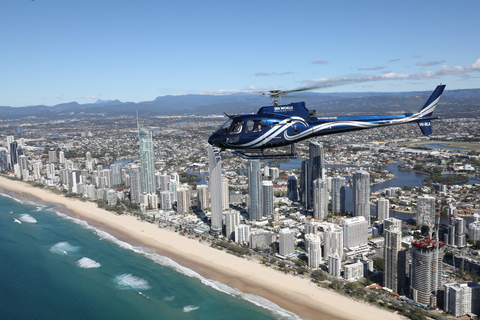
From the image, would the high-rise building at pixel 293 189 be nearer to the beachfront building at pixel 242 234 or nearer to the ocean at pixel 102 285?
the beachfront building at pixel 242 234

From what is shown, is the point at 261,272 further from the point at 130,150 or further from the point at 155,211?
the point at 130,150

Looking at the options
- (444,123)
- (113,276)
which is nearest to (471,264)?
(113,276)

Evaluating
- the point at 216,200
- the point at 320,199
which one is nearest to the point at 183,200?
the point at 216,200

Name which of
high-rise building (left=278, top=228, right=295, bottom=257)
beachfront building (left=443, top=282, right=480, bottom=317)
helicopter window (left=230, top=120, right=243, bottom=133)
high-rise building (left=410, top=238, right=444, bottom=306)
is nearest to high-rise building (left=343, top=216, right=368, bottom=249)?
high-rise building (left=278, top=228, right=295, bottom=257)

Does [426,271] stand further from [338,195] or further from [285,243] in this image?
[338,195]

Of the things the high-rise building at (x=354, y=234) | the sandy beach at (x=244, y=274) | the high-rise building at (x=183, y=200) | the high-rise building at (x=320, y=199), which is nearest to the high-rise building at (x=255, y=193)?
the high-rise building at (x=320, y=199)

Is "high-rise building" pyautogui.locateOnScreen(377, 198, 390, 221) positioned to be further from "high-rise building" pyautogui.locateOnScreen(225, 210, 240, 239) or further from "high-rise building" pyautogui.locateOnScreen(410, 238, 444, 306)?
"high-rise building" pyautogui.locateOnScreen(410, 238, 444, 306)
